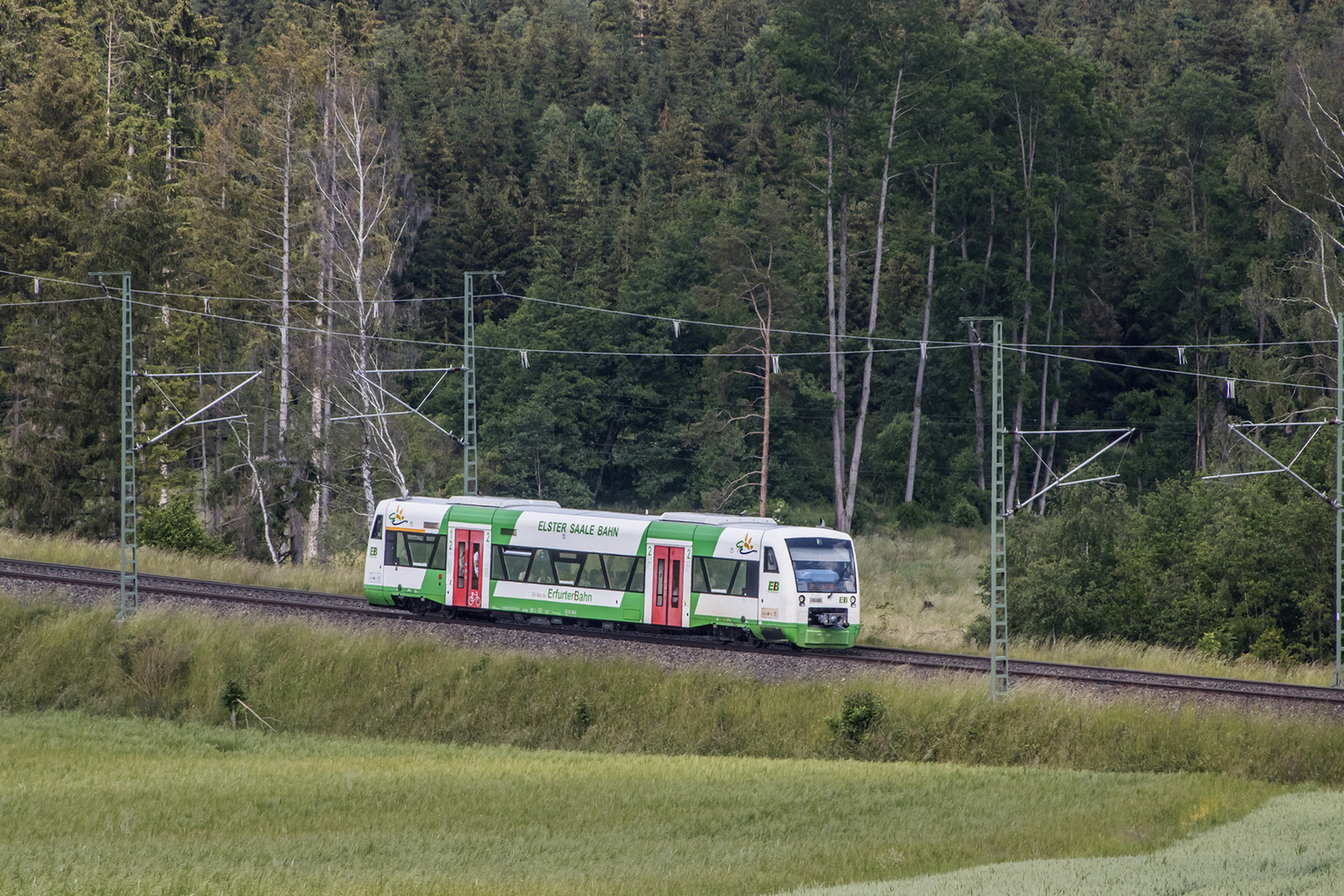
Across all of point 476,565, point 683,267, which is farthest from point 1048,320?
point 476,565

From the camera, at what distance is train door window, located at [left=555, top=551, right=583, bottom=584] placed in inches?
1312

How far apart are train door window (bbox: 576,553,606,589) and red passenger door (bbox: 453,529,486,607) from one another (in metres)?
2.71

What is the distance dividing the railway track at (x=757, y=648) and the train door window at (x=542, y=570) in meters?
1.02

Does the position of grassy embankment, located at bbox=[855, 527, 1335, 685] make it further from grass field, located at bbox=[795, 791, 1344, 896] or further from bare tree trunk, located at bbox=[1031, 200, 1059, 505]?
grass field, located at bbox=[795, 791, 1344, 896]

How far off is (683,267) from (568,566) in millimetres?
45615

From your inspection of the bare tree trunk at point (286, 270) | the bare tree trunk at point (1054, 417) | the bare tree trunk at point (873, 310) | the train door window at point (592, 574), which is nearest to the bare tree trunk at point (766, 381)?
the bare tree trunk at point (873, 310)

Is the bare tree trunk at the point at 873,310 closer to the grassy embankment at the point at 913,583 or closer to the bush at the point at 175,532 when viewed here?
the grassy embankment at the point at 913,583

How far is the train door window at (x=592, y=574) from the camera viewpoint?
33.1 meters

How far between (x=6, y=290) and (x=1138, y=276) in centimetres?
5118

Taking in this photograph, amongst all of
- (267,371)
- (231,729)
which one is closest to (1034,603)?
(231,729)

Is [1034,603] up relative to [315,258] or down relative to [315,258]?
down

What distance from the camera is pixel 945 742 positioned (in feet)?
87.2

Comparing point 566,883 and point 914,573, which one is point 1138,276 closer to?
point 914,573

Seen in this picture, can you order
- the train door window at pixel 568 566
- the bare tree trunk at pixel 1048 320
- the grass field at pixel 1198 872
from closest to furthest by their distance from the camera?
the grass field at pixel 1198 872, the train door window at pixel 568 566, the bare tree trunk at pixel 1048 320
